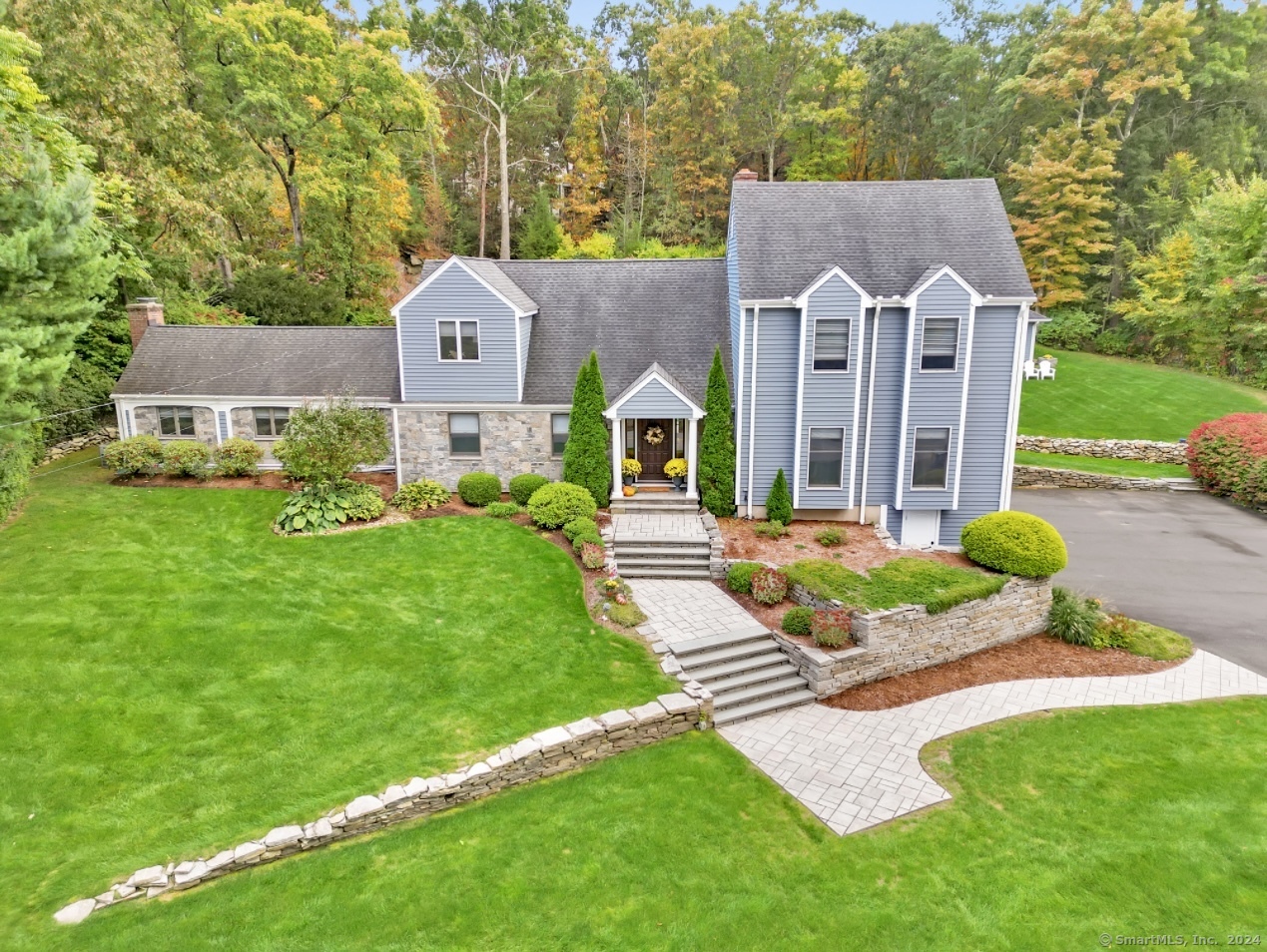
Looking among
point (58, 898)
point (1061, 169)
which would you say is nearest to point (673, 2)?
point (1061, 169)

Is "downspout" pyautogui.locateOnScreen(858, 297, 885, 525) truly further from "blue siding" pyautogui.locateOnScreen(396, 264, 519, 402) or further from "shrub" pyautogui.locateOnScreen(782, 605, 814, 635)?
"blue siding" pyautogui.locateOnScreen(396, 264, 519, 402)

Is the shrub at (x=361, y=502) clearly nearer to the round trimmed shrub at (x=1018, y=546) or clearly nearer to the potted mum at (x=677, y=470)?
the potted mum at (x=677, y=470)

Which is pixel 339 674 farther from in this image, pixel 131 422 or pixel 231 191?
pixel 231 191

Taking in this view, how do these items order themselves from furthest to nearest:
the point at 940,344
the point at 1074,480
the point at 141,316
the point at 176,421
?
the point at 1074,480 < the point at 141,316 < the point at 176,421 < the point at 940,344

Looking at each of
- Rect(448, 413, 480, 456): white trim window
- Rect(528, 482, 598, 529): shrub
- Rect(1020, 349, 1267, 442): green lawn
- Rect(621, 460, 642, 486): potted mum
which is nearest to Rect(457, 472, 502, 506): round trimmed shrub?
Rect(448, 413, 480, 456): white trim window

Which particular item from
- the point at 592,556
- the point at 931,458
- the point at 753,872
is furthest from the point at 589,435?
the point at 753,872

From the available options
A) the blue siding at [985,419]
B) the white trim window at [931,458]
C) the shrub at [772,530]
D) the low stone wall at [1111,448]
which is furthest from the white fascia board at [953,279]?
the low stone wall at [1111,448]

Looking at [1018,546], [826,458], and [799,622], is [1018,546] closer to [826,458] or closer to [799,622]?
[826,458]
